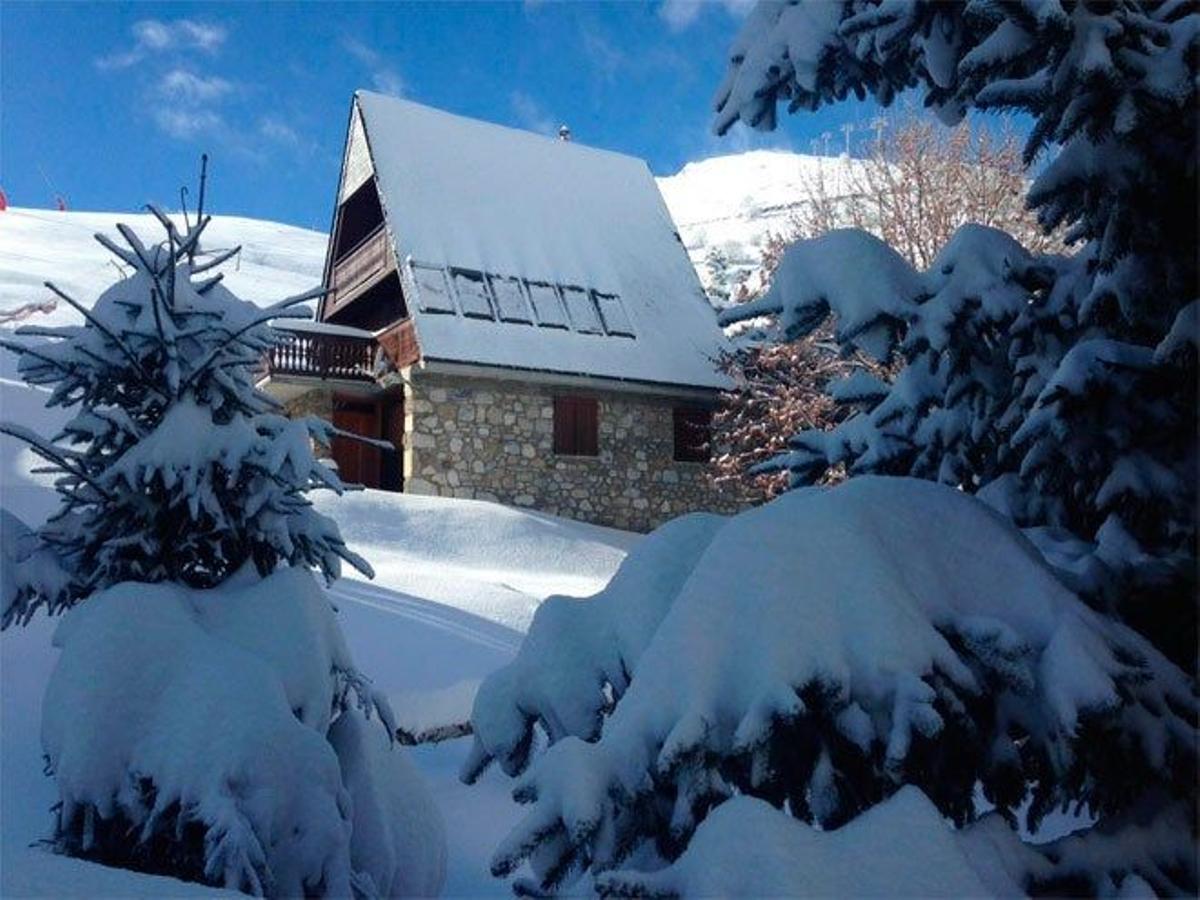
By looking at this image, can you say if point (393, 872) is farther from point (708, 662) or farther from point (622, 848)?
point (708, 662)

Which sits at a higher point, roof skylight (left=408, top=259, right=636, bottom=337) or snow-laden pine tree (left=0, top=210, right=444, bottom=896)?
roof skylight (left=408, top=259, right=636, bottom=337)

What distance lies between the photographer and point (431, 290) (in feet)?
57.8

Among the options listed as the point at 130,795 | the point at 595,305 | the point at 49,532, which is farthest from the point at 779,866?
the point at 595,305

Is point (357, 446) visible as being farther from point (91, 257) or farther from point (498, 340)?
point (91, 257)

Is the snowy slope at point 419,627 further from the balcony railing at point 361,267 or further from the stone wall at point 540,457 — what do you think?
the balcony railing at point 361,267

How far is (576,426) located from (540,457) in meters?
0.97

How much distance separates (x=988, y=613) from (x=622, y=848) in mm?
941

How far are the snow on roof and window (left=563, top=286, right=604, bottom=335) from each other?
27 millimetres

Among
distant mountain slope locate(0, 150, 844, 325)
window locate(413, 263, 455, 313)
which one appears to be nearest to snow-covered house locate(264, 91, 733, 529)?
window locate(413, 263, 455, 313)

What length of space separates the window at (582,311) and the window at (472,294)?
65.6 inches

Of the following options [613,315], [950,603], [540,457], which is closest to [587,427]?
[540,457]

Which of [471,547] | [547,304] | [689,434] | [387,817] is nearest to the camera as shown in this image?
[387,817]

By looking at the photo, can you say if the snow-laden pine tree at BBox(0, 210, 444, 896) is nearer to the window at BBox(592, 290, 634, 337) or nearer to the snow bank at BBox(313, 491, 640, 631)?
the snow bank at BBox(313, 491, 640, 631)

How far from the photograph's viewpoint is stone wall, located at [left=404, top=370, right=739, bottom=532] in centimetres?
1739
